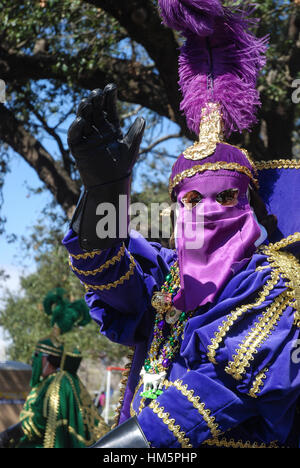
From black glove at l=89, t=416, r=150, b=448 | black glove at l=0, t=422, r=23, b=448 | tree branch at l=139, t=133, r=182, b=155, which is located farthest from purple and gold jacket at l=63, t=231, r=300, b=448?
tree branch at l=139, t=133, r=182, b=155

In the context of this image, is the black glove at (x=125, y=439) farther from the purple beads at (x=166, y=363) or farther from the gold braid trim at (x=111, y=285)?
the gold braid trim at (x=111, y=285)

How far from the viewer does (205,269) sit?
2.19 m

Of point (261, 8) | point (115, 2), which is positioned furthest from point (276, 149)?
point (115, 2)

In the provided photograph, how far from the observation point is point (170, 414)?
2.02 m

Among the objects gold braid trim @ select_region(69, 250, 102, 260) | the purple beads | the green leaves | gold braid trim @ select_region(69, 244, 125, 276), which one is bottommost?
the green leaves

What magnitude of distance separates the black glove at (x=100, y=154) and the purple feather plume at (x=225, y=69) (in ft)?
2.10

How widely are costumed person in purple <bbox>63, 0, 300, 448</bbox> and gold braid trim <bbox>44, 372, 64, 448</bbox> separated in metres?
3.21

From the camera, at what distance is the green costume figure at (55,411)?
219 inches

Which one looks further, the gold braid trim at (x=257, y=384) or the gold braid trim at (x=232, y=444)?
the gold braid trim at (x=232, y=444)

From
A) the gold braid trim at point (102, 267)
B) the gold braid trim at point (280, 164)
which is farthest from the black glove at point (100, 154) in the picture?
the gold braid trim at point (280, 164)

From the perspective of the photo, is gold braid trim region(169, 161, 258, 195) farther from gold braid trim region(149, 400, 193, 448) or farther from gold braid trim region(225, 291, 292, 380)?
gold braid trim region(149, 400, 193, 448)

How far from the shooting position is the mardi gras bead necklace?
2244 millimetres

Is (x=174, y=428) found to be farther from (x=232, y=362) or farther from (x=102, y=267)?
(x=102, y=267)

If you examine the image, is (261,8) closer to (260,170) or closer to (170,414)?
(260,170)
